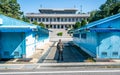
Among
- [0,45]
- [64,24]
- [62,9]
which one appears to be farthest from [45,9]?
[0,45]

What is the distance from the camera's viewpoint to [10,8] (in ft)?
201

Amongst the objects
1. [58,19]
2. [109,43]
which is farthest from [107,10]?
[109,43]

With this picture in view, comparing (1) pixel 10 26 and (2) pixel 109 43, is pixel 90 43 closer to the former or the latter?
Answer: (2) pixel 109 43

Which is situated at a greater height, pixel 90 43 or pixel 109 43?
pixel 109 43

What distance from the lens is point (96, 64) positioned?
1770 cm

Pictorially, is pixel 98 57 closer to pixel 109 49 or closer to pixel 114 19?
pixel 109 49

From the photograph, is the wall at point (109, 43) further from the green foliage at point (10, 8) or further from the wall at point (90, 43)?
the green foliage at point (10, 8)

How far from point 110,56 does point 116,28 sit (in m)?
2.19

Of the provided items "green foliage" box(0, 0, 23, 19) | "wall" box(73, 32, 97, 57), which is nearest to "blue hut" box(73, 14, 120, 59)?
"wall" box(73, 32, 97, 57)

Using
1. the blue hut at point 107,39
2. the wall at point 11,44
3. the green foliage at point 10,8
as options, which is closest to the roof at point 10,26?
the wall at point 11,44

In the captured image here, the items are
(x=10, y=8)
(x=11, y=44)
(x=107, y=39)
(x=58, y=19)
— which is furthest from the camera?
(x=58, y=19)

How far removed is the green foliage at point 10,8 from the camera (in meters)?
56.9

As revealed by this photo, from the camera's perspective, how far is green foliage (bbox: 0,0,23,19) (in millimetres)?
56875

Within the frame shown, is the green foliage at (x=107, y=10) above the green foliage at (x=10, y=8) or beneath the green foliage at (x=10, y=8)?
beneath
